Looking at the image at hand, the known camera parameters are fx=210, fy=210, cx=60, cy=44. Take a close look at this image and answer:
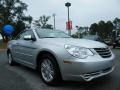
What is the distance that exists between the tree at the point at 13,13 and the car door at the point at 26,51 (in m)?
46.3

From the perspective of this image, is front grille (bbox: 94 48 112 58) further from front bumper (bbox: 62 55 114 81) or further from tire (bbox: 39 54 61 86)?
tire (bbox: 39 54 61 86)

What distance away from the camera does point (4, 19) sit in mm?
52688

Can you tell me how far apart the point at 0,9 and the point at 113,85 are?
52360mm

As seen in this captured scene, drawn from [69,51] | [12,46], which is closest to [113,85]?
[69,51]

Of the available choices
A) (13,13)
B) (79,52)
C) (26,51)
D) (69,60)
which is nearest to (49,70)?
(69,60)

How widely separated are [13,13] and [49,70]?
2113 inches

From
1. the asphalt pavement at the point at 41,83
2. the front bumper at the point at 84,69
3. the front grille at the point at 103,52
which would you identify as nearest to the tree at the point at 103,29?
the asphalt pavement at the point at 41,83

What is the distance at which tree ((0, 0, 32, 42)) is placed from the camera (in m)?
53.8

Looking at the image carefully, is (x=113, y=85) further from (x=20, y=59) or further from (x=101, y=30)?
(x=101, y=30)

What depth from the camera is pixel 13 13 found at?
5669 cm

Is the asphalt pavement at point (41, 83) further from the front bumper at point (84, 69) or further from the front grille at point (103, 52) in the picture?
the front grille at point (103, 52)

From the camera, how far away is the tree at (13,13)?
53.8 metres

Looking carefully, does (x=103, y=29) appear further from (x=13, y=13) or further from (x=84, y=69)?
(x=84, y=69)

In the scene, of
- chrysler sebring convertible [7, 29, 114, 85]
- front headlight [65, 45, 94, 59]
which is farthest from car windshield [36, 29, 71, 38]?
front headlight [65, 45, 94, 59]
